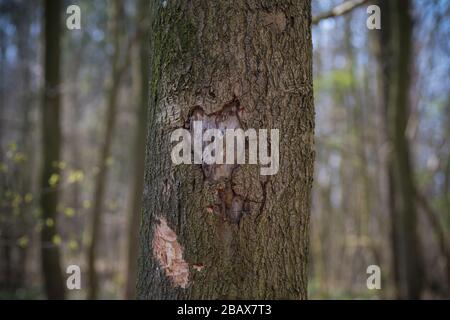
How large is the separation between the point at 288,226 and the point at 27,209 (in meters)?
6.13

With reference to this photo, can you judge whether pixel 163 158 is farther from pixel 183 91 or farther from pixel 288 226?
pixel 288 226

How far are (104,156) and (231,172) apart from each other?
6106 mm

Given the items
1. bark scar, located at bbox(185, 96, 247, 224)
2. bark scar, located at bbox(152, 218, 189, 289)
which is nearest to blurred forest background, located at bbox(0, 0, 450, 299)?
bark scar, located at bbox(152, 218, 189, 289)

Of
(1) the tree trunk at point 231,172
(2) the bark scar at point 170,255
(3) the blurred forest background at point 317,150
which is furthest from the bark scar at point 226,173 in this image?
(3) the blurred forest background at point 317,150

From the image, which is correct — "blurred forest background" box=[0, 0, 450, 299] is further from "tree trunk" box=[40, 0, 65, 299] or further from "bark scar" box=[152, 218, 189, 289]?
A: "bark scar" box=[152, 218, 189, 289]

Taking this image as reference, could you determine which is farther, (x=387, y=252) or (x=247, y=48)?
(x=387, y=252)

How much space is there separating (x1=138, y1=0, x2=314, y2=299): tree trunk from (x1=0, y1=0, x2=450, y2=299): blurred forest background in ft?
12.1

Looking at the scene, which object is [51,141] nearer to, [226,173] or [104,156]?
[104,156]

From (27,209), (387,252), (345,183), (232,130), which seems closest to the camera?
(232,130)

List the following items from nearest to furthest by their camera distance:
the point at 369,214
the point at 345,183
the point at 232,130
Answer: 1. the point at 232,130
2. the point at 369,214
3. the point at 345,183

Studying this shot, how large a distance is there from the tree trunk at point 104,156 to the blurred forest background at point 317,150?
0.08 ft
